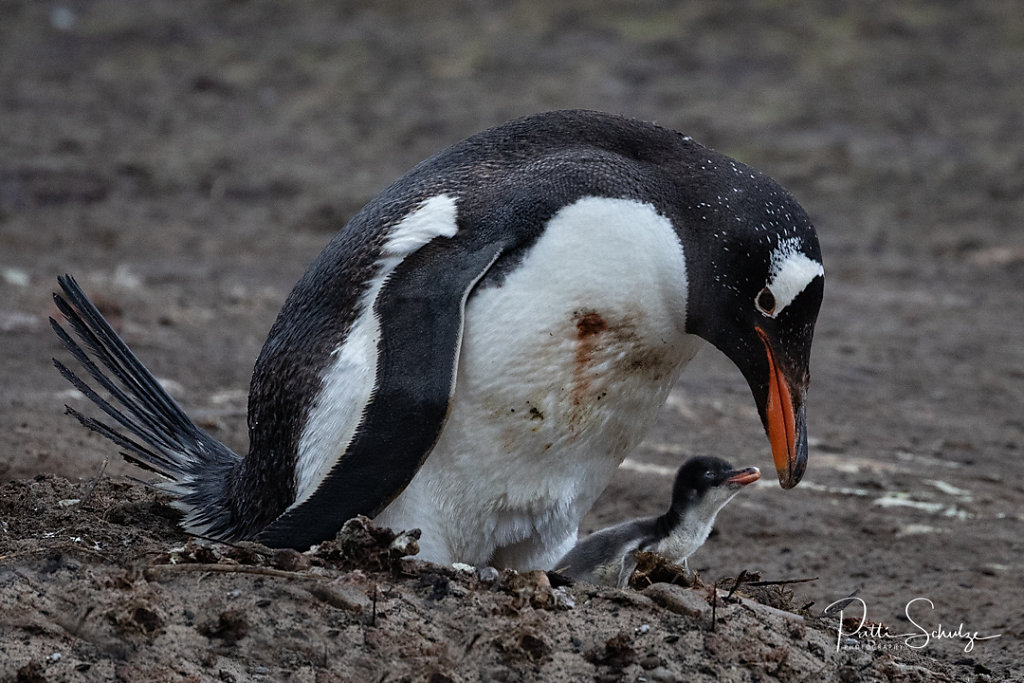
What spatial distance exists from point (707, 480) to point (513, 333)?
0.94m

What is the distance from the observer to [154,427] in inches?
152

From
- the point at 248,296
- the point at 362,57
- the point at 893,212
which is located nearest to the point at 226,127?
the point at 362,57

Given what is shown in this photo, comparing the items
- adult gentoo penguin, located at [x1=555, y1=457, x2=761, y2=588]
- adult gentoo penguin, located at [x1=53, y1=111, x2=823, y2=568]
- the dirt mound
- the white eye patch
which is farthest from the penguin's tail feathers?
the white eye patch

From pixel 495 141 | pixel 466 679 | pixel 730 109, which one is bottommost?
pixel 466 679

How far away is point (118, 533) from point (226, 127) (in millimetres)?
7689

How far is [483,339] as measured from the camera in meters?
3.19

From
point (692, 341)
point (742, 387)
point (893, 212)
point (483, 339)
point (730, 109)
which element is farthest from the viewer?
point (730, 109)

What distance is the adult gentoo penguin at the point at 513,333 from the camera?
10.1 feet

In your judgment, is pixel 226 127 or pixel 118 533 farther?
pixel 226 127

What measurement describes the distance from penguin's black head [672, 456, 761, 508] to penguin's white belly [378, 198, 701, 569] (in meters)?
0.51

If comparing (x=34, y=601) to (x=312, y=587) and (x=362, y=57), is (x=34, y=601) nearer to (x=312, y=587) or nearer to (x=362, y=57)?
(x=312, y=587)

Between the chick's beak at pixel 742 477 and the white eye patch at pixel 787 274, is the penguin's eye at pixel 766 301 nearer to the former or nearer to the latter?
the white eye patch at pixel 787 274
